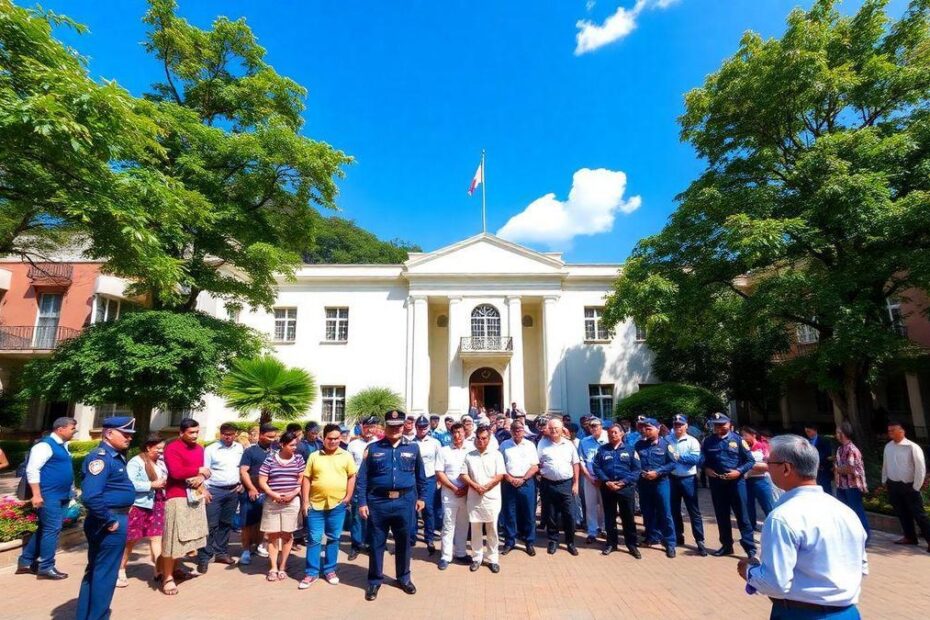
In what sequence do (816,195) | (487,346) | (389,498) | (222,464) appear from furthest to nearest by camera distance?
(487,346), (816,195), (222,464), (389,498)

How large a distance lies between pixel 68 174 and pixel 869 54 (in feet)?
57.5

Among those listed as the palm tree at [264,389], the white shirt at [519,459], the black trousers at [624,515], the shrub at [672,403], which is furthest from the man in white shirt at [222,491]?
the shrub at [672,403]

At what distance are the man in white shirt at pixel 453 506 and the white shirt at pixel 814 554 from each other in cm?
458

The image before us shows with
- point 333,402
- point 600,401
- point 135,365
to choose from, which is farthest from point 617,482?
point 333,402

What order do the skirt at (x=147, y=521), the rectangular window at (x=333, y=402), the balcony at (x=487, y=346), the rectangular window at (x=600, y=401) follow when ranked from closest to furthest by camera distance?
the skirt at (x=147, y=521)
the balcony at (x=487, y=346)
the rectangular window at (x=600, y=401)
the rectangular window at (x=333, y=402)

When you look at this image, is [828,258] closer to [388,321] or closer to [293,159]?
[293,159]

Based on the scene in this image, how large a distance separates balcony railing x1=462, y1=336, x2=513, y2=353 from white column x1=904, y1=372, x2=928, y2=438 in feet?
52.7

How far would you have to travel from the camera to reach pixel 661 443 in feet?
23.3

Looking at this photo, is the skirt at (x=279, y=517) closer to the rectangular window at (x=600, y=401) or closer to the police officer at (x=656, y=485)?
the police officer at (x=656, y=485)

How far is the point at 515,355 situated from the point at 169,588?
19538 mm

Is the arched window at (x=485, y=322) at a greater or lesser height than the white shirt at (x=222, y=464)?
greater

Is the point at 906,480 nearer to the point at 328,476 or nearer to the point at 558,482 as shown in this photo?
A: the point at 558,482

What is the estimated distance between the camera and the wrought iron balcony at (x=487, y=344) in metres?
23.5

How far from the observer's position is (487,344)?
938 inches
